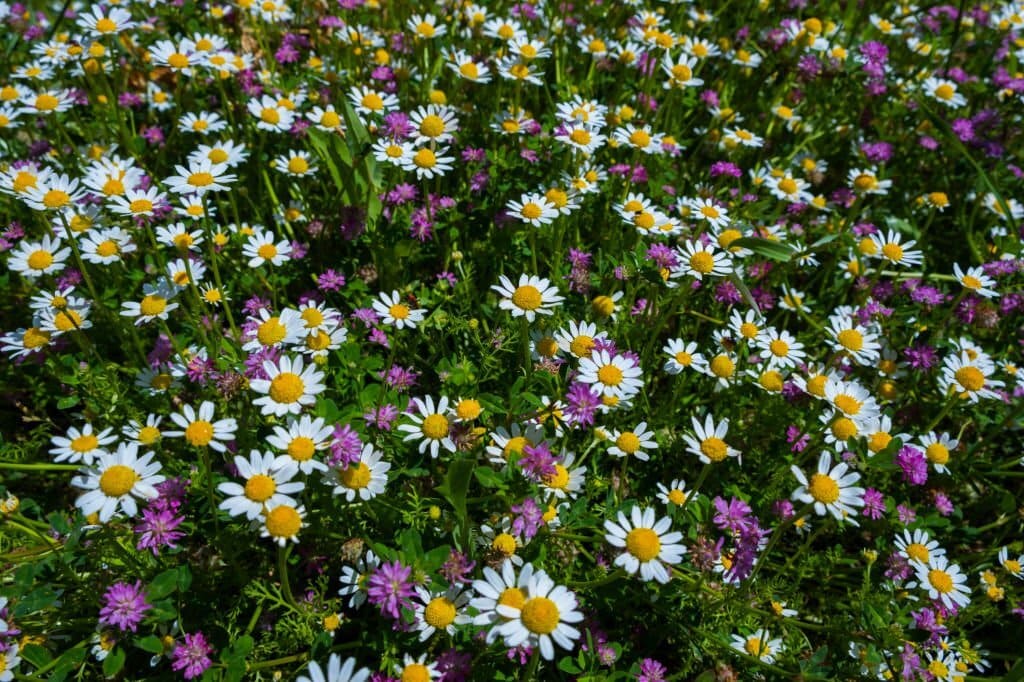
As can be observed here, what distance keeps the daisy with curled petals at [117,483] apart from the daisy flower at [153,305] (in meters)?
0.67

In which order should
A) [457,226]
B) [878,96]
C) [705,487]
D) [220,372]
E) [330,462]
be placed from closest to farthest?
1. [330,462]
2. [220,372]
3. [705,487]
4. [457,226]
5. [878,96]

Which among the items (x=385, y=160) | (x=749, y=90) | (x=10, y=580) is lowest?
(x=10, y=580)

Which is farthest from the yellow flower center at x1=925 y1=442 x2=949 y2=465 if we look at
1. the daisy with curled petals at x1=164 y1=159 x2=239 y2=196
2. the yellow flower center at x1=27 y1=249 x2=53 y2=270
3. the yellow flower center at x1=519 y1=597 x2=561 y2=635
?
the yellow flower center at x1=27 y1=249 x2=53 y2=270

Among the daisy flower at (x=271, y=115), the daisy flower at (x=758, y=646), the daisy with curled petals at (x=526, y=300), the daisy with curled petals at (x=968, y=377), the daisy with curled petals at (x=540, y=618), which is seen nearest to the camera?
the daisy with curled petals at (x=540, y=618)

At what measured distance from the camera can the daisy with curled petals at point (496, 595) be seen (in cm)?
178

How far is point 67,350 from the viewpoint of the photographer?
2.91 metres

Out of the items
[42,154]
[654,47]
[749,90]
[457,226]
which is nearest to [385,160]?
[457,226]

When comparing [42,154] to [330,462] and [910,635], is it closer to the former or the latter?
[330,462]

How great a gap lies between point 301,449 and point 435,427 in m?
0.43

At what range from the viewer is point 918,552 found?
256 cm

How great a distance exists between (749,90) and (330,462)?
3.63 metres

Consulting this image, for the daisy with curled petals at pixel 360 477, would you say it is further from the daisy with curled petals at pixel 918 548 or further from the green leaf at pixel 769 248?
the daisy with curled petals at pixel 918 548

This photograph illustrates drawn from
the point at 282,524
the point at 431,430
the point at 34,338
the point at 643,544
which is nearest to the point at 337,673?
the point at 282,524

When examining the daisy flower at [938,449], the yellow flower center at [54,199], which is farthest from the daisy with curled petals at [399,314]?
the daisy flower at [938,449]
